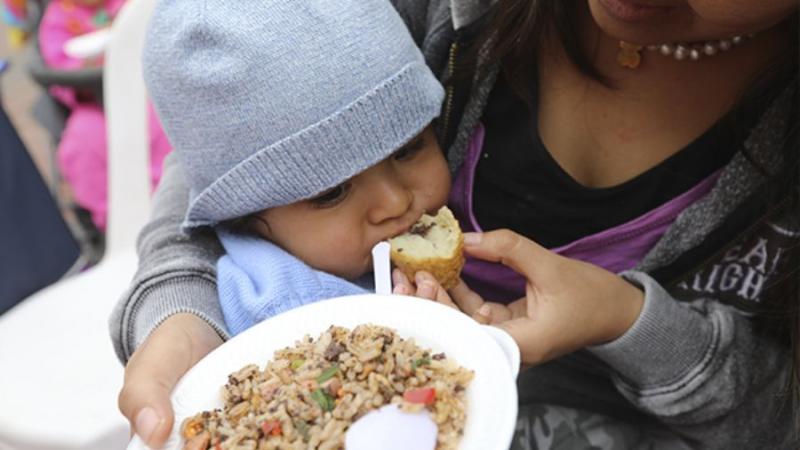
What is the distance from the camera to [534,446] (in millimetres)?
1179

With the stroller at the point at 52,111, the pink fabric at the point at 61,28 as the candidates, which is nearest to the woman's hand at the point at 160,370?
the stroller at the point at 52,111

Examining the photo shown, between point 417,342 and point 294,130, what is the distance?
1.10 ft

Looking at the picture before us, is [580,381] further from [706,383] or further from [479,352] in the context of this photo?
[479,352]

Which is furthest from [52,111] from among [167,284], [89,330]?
[167,284]

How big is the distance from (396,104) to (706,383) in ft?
1.71

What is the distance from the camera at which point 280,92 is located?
106 cm

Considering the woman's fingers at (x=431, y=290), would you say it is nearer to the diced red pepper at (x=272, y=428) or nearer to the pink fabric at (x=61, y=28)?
the diced red pepper at (x=272, y=428)

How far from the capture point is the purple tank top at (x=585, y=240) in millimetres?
1133

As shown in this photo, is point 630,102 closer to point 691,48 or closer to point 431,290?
point 691,48

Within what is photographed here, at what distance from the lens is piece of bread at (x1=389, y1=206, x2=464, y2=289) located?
1083mm

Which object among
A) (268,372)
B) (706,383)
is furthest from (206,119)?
(706,383)

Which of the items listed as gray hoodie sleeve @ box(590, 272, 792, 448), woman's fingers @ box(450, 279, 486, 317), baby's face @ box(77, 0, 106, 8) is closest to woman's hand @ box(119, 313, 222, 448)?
woman's fingers @ box(450, 279, 486, 317)

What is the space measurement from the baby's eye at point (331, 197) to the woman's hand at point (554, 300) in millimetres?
196

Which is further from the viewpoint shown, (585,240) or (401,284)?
(585,240)
